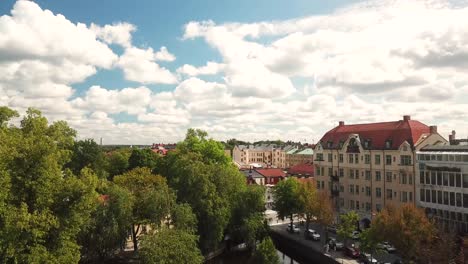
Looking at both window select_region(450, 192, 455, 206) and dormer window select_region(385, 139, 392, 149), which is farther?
dormer window select_region(385, 139, 392, 149)

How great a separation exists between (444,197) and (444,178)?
7.02 ft

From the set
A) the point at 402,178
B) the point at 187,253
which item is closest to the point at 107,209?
the point at 187,253

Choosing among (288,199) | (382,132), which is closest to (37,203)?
(288,199)

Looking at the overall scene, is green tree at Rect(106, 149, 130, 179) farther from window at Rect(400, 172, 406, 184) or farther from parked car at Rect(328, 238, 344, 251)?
window at Rect(400, 172, 406, 184)

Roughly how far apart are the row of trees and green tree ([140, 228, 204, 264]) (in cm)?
8

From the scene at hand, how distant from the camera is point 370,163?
59.1 m

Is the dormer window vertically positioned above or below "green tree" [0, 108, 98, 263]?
above

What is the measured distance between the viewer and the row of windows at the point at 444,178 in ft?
149

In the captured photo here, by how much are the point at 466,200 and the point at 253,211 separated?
22.9 meters

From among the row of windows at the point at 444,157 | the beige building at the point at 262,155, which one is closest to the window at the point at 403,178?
the row of windows at the point at 444,157

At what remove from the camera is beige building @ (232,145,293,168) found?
157000mm

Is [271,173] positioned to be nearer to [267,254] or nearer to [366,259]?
[366,259]

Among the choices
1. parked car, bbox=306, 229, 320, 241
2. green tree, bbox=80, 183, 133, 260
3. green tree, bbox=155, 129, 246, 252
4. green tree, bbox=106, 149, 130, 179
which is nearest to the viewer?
green tree, bbox=80, 183, 133, 260

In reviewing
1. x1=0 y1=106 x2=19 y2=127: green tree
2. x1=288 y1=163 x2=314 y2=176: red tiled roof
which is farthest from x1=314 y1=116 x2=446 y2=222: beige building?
x1=0 y1=106 x2=19 y2=127: green tree
